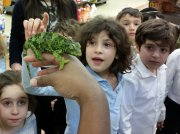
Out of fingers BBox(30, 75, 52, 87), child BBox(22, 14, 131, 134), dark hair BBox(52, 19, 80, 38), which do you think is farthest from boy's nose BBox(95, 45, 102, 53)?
fingers BBox(30, 75, 52, 87)

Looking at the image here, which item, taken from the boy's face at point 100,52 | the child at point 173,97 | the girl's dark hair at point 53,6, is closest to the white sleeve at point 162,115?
the child at point 173,97

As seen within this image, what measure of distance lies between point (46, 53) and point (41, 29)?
0.17 m

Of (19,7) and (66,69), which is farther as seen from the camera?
(19,7)

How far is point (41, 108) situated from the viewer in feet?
5.56

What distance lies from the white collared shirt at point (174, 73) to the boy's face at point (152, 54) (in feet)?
0.76

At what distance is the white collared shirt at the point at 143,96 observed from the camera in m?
1.52

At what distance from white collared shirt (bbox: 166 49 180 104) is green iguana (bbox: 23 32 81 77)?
1.14 m

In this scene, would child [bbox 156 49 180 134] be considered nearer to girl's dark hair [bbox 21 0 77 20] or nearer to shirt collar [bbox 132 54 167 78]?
shirt collar [bbox 132 54 167 78]

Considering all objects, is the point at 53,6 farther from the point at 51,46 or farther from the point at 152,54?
the point at 51,46

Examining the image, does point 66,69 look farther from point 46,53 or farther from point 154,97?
point 154,97

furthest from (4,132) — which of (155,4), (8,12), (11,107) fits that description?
(8,12)

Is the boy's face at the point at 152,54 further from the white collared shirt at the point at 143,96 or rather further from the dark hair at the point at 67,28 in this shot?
the dark hair at the point at 67,28

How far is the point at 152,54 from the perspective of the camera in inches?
62.2

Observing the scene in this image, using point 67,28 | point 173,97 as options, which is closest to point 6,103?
point 67,28
